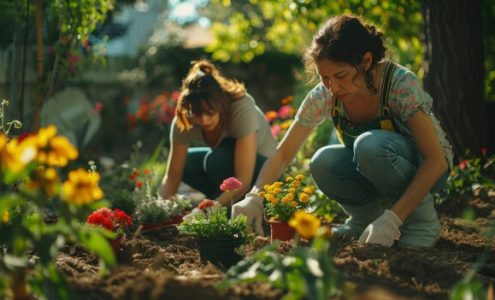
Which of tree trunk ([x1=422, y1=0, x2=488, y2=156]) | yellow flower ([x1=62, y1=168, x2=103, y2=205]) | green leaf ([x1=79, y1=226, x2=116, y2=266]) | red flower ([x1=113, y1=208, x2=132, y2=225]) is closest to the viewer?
yellow flower ([x1=62, y1=168, x2=103, y2=205])

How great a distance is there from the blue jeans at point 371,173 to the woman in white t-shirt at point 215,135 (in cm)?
54

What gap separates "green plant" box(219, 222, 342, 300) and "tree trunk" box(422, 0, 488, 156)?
284cm

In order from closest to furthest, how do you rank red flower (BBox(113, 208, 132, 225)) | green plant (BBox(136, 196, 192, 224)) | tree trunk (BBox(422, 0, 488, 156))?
red flower (BBox(113, 208, 132, 225))
green plant (BBox(136, 196, 192, 224))
tree trunk (BBox(422, 0, 488, 156))

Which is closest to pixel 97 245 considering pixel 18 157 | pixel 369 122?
pixel 18 157

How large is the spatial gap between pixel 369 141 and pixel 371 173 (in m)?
0.15

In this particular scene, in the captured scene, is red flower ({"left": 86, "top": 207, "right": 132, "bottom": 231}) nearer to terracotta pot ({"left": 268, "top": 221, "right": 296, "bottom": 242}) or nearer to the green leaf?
terracotta pot ({"left": 268, "top": 221, "right": 296, "bottom": 242})

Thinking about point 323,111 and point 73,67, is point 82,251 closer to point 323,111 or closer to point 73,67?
point 323,111

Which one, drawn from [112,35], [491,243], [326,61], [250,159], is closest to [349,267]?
[326,61]

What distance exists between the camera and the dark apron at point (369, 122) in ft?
9.83

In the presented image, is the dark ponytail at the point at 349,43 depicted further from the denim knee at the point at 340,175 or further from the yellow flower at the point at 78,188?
the yellow flower at the point at 78,188

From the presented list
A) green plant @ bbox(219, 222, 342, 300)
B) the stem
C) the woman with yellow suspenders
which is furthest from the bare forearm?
the stem

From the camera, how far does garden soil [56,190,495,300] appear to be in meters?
1.85

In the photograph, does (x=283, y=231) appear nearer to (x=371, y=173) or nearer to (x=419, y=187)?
(x=371, y=173)

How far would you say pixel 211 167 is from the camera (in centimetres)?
393
